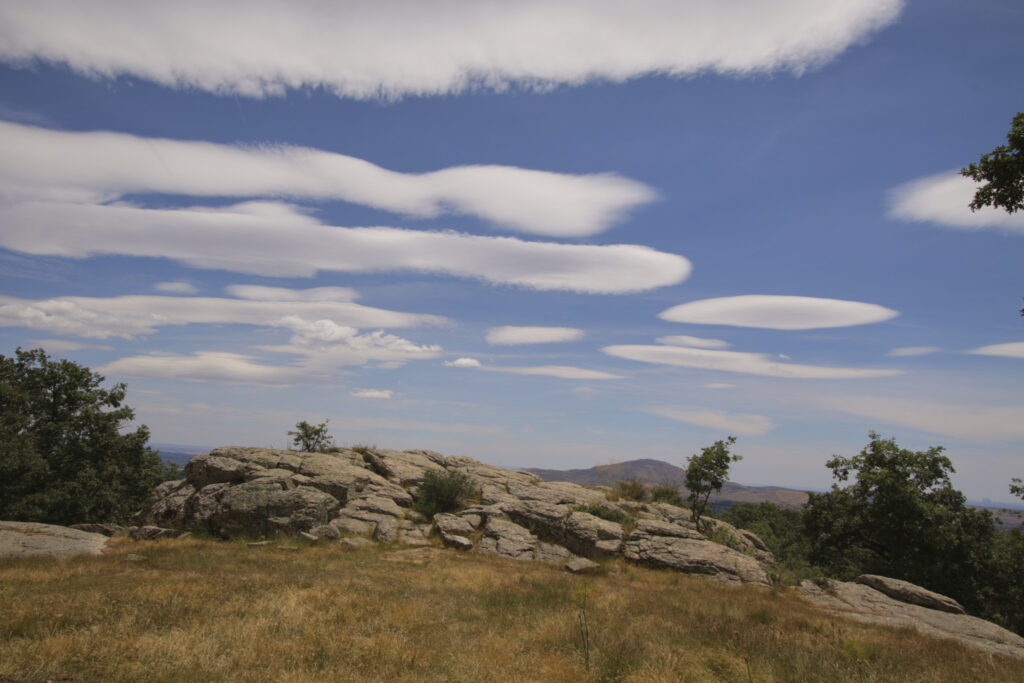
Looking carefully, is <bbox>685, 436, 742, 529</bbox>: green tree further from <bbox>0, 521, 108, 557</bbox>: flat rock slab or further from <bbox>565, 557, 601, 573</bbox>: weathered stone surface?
<bbox>0, 521, 108, 557</bbox>: flat rock slab

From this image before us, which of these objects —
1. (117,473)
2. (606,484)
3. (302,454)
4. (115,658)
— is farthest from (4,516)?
(606,484)

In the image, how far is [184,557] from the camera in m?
16.1

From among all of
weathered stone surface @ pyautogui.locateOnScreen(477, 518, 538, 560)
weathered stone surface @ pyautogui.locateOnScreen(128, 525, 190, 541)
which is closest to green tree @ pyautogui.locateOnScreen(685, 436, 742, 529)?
weathered stone surface @ pyautogui.locateOnScreen(477, 518, 538, 560)

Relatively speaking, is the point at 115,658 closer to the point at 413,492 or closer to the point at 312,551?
the point at 312,551

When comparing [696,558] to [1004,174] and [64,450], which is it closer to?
[1004,174]

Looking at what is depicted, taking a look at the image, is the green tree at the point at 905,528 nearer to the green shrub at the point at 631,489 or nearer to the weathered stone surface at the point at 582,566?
the green shrub at the point at 631,489

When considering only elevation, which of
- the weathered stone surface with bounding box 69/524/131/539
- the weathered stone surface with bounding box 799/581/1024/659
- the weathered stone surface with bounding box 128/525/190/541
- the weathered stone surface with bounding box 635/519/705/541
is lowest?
the weathered stone surface with bounding box 69/524/131/539

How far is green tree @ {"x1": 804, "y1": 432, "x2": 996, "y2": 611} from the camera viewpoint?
82.1 ft

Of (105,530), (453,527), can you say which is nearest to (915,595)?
(453,527)

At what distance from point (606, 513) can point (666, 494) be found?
38.6 feet

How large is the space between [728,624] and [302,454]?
82.9 feet

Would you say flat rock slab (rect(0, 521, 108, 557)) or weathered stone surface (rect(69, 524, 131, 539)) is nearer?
flat rock slab (rect(0, 521, 108, 557))

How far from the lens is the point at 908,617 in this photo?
1692 centimetres

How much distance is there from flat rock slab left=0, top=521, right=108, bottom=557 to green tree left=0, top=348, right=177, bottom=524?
57.6ft
